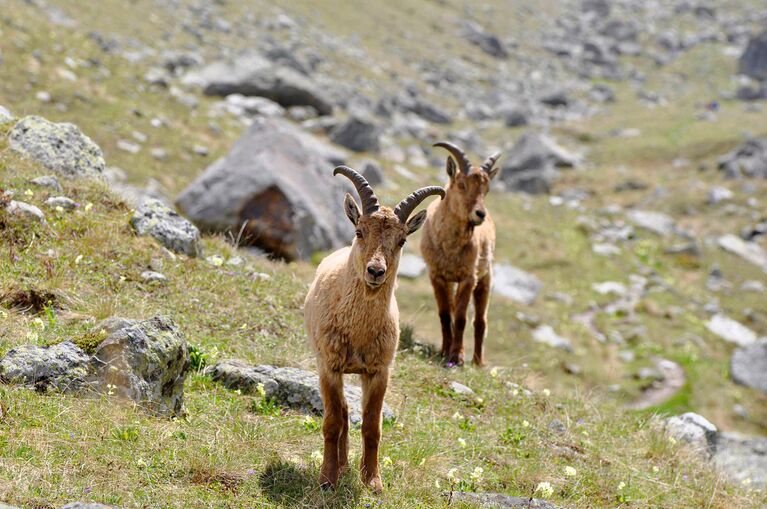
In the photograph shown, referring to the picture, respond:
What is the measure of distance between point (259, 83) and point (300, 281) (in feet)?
70.0

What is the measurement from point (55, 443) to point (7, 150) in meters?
7.63

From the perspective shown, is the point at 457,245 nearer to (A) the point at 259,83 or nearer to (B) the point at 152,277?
(B) the point at 152,277

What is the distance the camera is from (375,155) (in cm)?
3072

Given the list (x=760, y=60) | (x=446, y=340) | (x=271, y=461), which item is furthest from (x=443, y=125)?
(x=760, y=60)

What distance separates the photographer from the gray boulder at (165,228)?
10.8m

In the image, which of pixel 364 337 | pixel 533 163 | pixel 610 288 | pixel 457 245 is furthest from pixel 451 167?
pixel 533 163

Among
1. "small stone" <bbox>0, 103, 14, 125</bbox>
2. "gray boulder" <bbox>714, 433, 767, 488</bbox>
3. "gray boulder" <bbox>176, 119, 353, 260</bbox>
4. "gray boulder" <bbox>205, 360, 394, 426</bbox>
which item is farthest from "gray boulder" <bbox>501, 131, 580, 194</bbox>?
"gray boulder" <bbox>205, 360, 394, 426</bbox>

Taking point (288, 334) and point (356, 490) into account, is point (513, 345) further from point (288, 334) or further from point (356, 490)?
point (356, 490)

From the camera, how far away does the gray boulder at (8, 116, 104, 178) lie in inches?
474

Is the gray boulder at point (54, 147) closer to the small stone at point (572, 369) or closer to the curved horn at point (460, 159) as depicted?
the curved horn at point (460, 159)

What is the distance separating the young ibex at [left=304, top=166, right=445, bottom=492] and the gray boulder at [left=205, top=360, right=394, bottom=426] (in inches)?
46.8

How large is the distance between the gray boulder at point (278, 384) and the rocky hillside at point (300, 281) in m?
0.03

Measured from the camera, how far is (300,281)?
1234cm

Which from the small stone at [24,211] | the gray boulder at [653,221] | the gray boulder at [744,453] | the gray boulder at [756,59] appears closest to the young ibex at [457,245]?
the small stone at [24,211]
